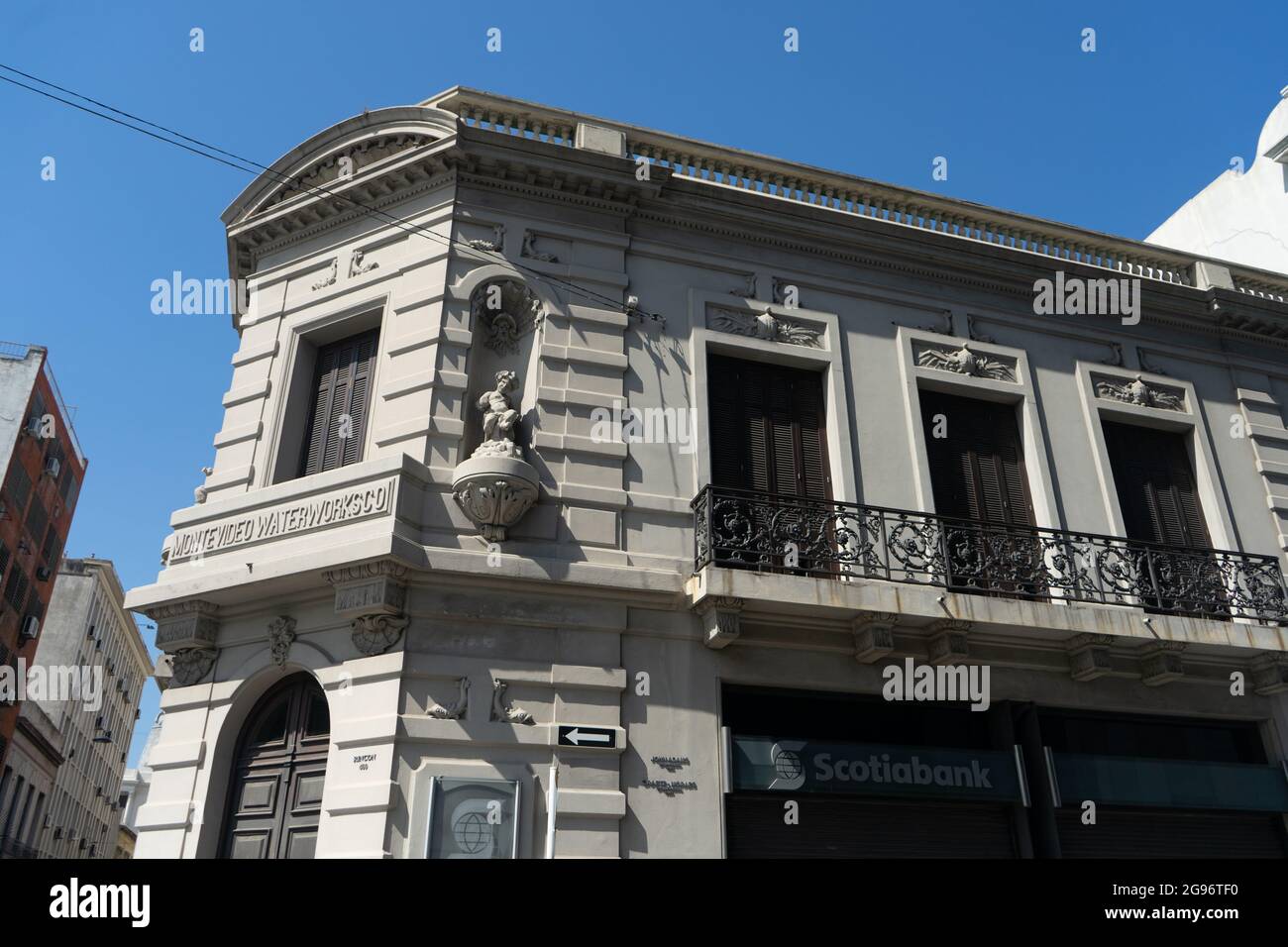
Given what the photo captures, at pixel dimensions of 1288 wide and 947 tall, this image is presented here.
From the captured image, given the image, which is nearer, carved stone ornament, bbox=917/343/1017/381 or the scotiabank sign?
the scotiabank sign

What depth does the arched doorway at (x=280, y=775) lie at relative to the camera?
35.4 feet

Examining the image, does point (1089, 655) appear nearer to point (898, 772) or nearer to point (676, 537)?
point (898, 772)

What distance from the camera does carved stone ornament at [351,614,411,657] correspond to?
35.2 ft

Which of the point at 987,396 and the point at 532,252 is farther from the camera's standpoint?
the point at 987,396

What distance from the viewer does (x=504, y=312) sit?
12852 millimetres

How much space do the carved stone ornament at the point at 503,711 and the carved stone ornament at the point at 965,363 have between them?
7763 millimetres

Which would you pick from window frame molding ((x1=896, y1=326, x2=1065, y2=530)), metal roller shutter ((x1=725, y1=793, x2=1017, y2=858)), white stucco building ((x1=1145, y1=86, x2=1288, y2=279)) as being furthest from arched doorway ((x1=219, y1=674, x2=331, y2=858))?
white stucco building ((x1=1145, y1=86, x2=1288, y2=279))

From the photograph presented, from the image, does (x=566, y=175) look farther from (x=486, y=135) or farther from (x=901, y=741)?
(x=901, y=741)

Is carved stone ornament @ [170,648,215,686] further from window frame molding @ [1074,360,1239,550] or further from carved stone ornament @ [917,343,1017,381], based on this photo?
window frame molding @ [1074,360,1239,550]

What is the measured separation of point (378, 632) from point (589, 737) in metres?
2.52

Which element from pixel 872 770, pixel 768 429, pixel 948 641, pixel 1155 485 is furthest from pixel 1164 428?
pixel 872 770

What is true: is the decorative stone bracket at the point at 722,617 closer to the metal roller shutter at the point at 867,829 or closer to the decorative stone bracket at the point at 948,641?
the metal roller shutter at the point at 867,829

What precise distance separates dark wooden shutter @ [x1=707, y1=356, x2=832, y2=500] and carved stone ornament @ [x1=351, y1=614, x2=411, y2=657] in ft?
14.4
